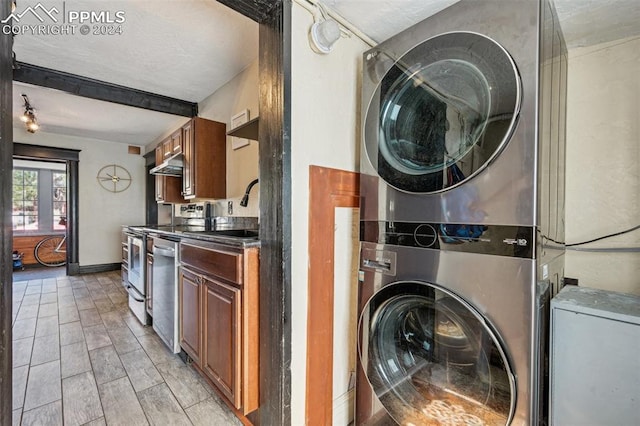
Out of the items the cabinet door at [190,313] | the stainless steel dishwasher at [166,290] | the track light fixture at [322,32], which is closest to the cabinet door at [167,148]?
the stainless steel dishwasher at [166,290]

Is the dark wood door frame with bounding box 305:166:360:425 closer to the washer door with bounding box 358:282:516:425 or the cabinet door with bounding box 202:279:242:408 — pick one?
the washer door with bounding box 358:282:516:425

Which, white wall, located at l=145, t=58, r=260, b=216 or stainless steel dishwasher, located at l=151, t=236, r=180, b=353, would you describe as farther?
white wall, located at l=145, t=58, r=260, b=216

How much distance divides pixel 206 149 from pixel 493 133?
2.45m

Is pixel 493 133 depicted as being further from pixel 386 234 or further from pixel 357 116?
pixel 357 116

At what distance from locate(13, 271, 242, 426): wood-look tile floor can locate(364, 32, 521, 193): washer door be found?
1.59 meters

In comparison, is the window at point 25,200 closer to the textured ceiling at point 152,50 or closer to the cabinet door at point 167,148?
the textured ceiling at point 152,50

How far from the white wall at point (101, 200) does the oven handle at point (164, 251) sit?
3.50 metres

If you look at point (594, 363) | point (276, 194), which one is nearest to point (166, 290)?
point (276, 194)

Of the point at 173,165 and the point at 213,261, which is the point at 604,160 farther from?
the point at 173,165

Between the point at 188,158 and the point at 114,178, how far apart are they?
3238mm

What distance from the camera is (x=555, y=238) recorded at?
3.85 feet

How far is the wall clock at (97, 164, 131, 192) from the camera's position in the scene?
4820 millimetres

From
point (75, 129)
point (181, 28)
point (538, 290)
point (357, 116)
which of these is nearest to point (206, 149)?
point (181, 28)

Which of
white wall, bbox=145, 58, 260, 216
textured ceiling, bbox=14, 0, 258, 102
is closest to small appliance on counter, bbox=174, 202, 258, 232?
white wall, bbox=145, 58, 260, 216
